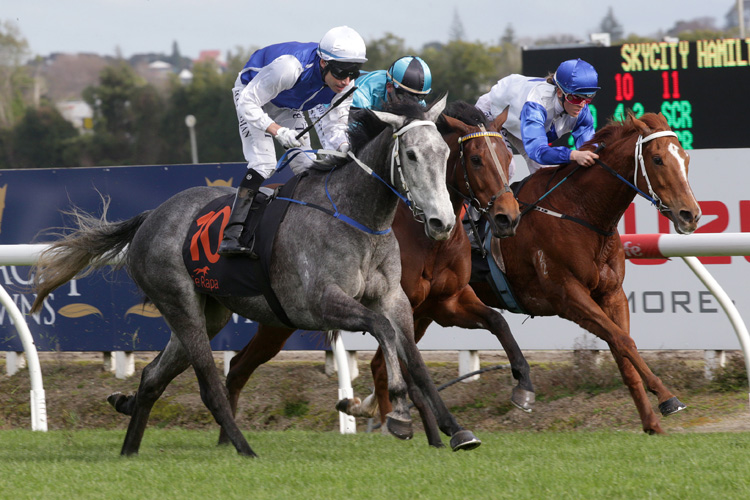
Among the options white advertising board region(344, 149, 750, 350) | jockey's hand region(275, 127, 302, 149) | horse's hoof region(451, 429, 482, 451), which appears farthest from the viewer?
white advertising board region(344, 149, 750, 350)

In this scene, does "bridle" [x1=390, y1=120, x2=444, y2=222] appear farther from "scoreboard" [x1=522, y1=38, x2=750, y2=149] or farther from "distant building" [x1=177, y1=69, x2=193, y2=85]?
"distant building" [x1=177, y1=69, x2=193, y2=85]

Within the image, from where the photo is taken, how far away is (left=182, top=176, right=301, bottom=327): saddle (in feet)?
14.2

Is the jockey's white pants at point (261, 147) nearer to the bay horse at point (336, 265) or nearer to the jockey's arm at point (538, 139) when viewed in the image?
the bay horse at point (336, 265)

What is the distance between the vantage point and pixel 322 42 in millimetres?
4434

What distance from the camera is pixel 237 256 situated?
4406 millimetres

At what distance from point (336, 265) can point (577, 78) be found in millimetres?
1783

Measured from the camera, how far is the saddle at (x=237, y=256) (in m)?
4.32

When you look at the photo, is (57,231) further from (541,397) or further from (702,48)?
(702,48)

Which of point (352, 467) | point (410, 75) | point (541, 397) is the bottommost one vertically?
point (541, 397)

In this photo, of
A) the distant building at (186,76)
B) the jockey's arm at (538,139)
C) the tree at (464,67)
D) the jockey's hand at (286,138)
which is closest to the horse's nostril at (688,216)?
the jockey's arm at (538,139)

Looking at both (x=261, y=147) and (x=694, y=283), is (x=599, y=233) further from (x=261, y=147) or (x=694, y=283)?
(x=261, y=147)

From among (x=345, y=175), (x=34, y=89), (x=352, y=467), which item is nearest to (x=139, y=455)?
(x=352, y=467)

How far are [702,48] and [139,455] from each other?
19.0ft

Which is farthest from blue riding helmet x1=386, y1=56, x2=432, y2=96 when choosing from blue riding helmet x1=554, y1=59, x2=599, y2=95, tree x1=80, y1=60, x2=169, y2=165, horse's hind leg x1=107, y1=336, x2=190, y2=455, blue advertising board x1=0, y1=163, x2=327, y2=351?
tree x1=80, y1=60, x2=169, y2=165
